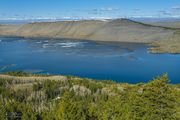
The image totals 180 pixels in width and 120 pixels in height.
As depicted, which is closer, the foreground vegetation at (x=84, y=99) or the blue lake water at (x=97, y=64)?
the foreground vegetation at (x=84, y=99)

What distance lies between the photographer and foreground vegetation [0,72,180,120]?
22625 millimetres

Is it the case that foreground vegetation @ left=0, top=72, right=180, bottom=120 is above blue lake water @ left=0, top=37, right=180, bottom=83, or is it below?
above

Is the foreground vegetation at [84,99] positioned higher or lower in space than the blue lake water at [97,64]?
higher

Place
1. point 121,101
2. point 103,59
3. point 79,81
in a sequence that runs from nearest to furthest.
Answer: point 121,101
point 79,81
point 103,59

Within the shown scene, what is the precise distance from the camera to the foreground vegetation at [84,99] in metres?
22.6

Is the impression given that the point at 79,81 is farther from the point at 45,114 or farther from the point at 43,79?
the point at 45,114

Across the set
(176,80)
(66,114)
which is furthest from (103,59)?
(66,114)

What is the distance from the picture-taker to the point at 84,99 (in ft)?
217

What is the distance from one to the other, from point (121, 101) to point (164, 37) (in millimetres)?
167365

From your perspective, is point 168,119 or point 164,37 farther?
point 164,37

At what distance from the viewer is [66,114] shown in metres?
34.4

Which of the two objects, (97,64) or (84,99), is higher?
(84,99)

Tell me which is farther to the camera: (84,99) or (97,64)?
(97,64)

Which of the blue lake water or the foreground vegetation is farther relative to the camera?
the blue lake water
